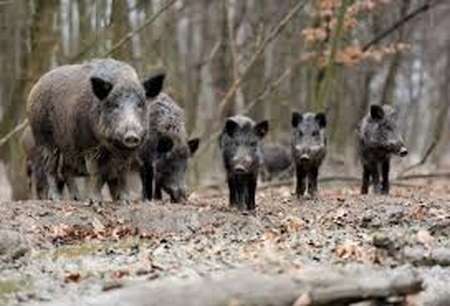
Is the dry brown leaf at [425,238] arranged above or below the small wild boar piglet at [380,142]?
below

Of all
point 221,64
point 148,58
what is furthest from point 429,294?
point 221,64

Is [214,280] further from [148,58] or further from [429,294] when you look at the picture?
[148,58]

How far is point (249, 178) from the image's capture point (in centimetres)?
1205

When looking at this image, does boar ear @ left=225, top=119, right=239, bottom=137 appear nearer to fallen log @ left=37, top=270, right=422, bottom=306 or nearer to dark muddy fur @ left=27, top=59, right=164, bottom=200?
dark muddy fur @ left=27, top=59, right=164, bottom=200

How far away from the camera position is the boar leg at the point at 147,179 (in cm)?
1295

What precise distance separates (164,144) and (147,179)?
48 cm

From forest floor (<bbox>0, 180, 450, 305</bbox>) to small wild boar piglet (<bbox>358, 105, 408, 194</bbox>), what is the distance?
0.63m

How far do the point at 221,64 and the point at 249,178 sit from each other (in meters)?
19.1

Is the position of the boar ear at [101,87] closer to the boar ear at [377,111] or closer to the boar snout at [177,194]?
the boar snout at [177,194]

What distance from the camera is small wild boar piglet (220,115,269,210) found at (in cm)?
1172

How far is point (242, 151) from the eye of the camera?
38.6 ft

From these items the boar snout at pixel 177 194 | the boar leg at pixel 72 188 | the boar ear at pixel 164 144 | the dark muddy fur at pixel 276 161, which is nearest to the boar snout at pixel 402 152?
the boar snout at pixel 177 194

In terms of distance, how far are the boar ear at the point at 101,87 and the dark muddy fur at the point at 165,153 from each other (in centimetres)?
142

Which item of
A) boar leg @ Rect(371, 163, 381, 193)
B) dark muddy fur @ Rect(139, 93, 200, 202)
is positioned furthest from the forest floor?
dark muddy fur @ Rect(139, 93, 200, 202)
